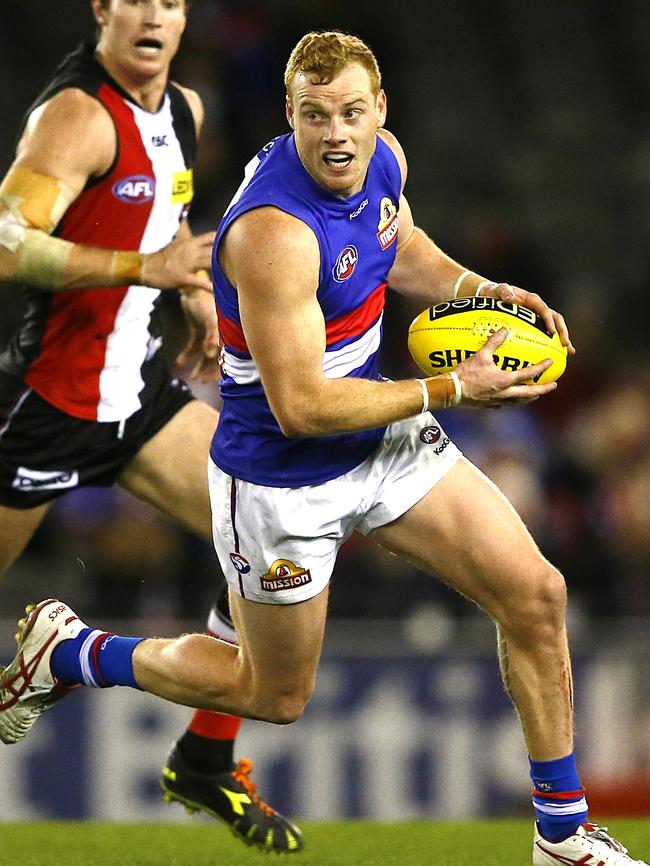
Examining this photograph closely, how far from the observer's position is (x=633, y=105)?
13312mm

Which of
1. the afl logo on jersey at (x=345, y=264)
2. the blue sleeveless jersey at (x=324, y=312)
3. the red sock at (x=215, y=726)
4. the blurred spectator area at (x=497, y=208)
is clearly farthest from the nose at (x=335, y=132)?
the blurred spectator area at (x=497, y=208)

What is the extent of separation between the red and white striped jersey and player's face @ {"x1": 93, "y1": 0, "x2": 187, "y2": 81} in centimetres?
8

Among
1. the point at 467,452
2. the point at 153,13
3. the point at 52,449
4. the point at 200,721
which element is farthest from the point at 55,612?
the point at 467,452

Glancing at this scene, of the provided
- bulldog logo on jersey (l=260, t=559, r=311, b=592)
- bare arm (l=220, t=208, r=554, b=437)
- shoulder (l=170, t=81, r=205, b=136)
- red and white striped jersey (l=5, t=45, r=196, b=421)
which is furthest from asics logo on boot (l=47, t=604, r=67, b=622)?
shoulder (l=170, t=81, r=205, b=136)

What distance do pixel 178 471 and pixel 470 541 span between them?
4.67ft

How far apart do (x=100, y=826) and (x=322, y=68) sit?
3897 mm

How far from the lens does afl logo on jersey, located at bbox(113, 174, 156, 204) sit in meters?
5.55

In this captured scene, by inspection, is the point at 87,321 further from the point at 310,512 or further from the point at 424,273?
the point at 310,512


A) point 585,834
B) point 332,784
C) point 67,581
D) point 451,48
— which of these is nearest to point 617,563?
point 332,784

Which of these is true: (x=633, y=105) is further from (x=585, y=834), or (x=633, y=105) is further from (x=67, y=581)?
(x=585, y=834)

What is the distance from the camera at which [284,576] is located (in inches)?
185

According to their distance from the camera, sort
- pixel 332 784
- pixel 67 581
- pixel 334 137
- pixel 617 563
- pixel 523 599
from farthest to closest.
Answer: pixel 67 581, pixel 617 563, pixel 332 784, pixel 523 599, pixel 334 137

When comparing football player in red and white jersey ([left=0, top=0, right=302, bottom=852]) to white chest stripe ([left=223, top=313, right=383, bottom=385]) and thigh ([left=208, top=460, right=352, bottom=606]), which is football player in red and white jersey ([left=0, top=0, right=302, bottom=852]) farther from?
thigh ([left=208, top=460, right=352, bottom=606])

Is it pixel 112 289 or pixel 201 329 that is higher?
pixel 112 289
